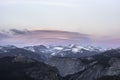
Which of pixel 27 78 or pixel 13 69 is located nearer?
pixel 27 78

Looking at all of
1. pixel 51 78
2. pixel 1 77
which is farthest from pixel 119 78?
pixel 1 77

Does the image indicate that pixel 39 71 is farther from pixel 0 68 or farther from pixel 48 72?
pixel 0 68

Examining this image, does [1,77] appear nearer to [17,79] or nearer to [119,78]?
[17,79]

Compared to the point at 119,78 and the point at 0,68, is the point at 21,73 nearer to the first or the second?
the point at 0,68

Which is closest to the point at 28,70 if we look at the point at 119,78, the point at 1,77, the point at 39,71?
the point at 39,71

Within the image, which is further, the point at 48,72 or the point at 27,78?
the point at 48,72

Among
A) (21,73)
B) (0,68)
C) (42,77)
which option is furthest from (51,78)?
(0,68)

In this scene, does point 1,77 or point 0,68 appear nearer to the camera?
point 1,77
